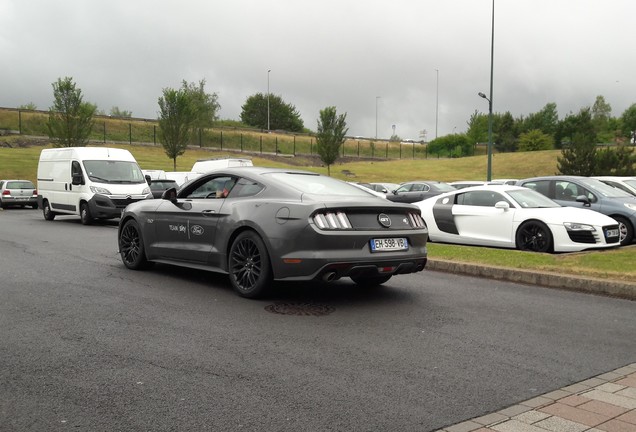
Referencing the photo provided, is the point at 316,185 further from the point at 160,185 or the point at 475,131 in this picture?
the point at 475,131

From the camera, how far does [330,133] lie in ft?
160

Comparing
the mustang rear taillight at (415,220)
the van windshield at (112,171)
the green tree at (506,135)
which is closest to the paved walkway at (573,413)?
the mustang rear taillight at (415,220)

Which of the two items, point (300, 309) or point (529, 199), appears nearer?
point (300, 309)

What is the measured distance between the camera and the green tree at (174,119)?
43.1 metres

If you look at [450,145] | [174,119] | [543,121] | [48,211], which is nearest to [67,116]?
[174,119]

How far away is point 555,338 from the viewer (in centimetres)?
556

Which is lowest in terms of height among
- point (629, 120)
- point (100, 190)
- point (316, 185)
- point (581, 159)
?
point (100, 190)

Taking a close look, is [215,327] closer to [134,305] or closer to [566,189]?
[134,305]

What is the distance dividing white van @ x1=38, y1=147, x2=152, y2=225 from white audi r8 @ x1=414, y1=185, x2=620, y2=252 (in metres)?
9.81

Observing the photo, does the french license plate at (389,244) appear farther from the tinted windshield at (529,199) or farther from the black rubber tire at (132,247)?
the tinted windshield at (529,199)

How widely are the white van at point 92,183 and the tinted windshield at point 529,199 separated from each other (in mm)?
11326

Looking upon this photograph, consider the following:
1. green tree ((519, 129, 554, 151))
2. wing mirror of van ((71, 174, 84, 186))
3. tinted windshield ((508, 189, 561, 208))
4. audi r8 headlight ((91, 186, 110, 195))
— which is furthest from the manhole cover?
green tree ((519, 129, 554, 151))

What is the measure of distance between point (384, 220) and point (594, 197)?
8487mm

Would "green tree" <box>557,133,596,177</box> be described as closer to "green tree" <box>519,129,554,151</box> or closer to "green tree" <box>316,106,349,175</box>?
"green tree" <box>316,106,349,175</box>
